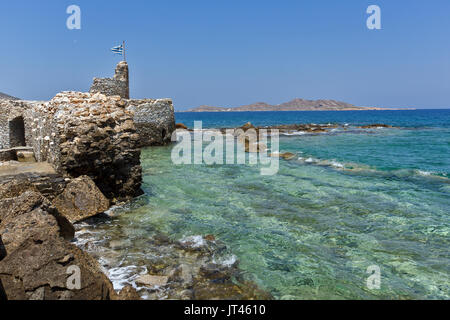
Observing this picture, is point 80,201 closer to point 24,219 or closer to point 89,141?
point 89,141

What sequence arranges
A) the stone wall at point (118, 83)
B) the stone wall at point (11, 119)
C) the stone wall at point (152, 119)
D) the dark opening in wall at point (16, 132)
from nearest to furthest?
1. the stone wall at point (11, 119)
2. the dark opening in wall at point (16, 132)
3. the stone wall at point (152, 119)
4. the stone wall at point (118, 83)

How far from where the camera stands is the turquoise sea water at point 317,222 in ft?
15.3

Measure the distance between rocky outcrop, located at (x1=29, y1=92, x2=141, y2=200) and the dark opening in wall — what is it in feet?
11.2

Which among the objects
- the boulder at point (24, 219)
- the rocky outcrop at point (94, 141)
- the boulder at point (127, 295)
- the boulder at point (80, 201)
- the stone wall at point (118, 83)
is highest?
the stone wall at point (118, 83)

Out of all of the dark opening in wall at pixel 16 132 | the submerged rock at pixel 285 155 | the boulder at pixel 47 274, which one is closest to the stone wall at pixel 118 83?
the dark opening in wall at pixel 16 132

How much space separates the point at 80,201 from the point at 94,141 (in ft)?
4.78

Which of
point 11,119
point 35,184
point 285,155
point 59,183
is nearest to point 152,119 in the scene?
point 285,155

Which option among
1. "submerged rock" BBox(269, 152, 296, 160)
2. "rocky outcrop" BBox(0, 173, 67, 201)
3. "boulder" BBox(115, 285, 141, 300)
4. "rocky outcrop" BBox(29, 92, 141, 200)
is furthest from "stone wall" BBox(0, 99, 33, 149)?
"submerged rock" BBox(269, 152, 296, 160)

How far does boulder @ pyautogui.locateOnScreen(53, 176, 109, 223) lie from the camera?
6727 millimetres

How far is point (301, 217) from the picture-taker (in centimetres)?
730

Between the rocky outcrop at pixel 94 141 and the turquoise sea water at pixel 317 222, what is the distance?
85cm

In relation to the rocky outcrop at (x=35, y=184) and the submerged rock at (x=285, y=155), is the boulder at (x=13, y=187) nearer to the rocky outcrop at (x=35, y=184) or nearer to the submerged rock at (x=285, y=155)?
the rocky outcrop at (x=35, y=184)

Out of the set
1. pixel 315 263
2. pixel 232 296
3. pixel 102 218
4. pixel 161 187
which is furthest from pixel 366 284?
pixel 161 187

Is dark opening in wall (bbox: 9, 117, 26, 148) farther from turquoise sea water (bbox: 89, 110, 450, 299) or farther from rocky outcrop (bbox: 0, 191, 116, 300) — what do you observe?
rocky outcrop (bbox: 0, 191, 116, 300)
